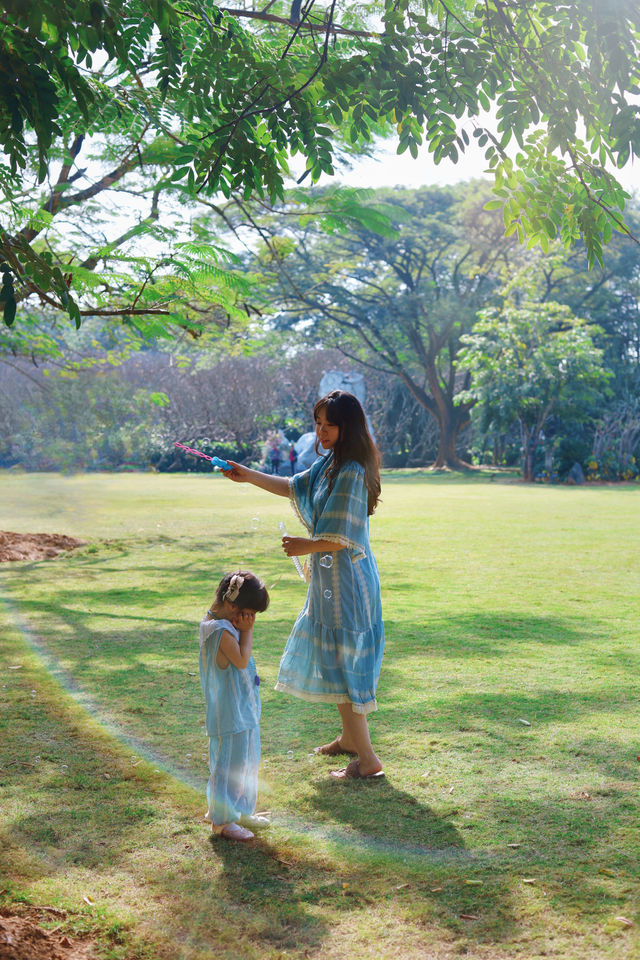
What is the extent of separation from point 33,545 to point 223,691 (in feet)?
32.9

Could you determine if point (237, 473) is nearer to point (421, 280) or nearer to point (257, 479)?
point (257, 479)

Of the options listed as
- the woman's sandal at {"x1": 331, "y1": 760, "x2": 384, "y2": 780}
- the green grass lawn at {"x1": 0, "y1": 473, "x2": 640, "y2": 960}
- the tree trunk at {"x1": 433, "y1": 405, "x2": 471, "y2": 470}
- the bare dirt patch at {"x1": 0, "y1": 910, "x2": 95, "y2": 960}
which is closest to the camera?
the bare dirt patch at {"x1": 0, "y1": 910, "x2": 95, "y2": 960}

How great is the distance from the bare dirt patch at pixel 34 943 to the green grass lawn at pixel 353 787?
0.28 feet

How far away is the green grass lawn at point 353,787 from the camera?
2943 millimetres

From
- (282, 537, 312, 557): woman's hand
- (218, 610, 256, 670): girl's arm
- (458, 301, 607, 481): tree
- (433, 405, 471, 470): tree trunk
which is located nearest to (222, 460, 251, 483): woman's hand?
(282, 537, 312, 557): woman's hand

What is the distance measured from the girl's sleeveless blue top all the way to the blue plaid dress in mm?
581

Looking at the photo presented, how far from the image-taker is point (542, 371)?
2969cm

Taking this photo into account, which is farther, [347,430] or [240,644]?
[347,430]

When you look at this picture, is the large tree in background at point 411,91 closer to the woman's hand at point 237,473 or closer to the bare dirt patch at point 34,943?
the woman's hand at point 237,473

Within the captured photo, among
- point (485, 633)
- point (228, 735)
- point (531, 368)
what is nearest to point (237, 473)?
point (228, 735)

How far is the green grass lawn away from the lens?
2.94 meters

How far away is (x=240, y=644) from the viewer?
11.9ft

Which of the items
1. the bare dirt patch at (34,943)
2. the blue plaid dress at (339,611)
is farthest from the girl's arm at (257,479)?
the bare dirt patch at (34,943)

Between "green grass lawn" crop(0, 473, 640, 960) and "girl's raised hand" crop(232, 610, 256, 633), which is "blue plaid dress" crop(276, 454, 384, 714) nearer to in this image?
"green grass lawn" crop(0, 473, 640, 960)
